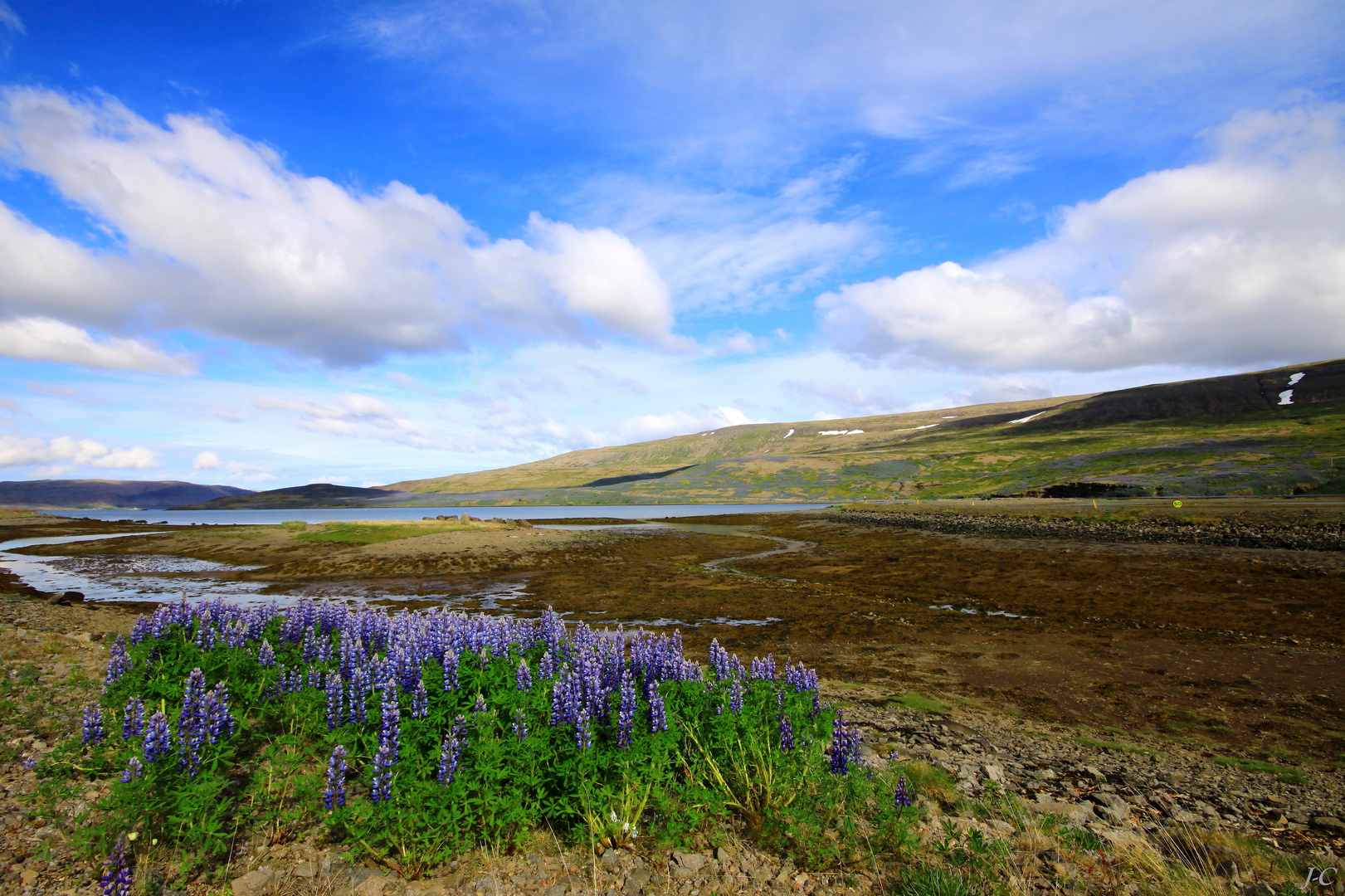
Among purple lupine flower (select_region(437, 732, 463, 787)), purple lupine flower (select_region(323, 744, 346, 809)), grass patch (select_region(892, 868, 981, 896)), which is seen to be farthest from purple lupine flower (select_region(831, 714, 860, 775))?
purple lupine flower (select_region(323, 744, 346, 809))

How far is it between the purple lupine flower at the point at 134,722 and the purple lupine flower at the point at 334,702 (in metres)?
1.44

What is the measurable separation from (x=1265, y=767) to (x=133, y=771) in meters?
12.8

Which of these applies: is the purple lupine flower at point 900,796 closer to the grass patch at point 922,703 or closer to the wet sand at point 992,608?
the grass patch at point 922,703

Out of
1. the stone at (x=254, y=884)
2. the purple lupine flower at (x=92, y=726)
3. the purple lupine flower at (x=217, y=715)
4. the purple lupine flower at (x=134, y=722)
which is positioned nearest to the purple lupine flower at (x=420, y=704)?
the stone at (x=254, y=884)

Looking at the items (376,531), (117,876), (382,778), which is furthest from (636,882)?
(376,531)

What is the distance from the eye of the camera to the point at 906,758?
7855 mm

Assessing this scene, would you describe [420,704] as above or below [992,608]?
above

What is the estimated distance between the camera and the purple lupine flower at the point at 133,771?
14.9 feet

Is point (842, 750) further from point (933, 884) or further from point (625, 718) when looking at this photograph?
point (625, 718)

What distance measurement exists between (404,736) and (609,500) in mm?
153817

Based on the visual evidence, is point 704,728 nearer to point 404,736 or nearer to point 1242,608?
point 404,736

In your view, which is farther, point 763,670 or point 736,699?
point 763,670

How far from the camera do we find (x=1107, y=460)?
10381cm

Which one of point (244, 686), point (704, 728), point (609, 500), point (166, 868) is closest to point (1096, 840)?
point (704, 728)
